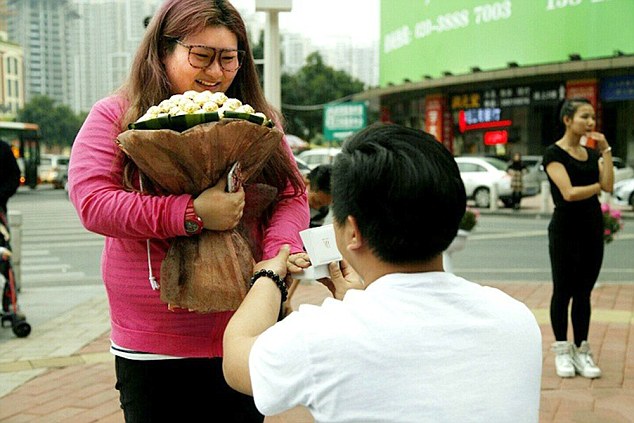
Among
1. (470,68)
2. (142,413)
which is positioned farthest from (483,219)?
(142,413)

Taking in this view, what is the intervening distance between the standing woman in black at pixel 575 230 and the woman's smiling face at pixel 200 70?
11.0ft

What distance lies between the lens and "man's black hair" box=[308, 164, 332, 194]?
5656 millimetres

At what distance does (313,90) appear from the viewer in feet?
173

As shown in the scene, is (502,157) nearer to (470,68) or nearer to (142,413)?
(470,68)

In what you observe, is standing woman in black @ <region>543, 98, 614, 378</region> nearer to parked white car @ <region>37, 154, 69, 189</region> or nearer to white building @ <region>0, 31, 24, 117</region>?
parked white car @ <region>37, 154, 69, 189</region>

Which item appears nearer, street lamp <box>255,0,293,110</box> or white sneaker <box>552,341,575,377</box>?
white sneaker <box>552,341,575,377</box>

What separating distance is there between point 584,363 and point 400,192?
4024mm

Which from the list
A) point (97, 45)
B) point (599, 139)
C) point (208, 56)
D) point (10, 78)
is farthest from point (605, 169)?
point (97, 45)

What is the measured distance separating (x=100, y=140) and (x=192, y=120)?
1.08 ft

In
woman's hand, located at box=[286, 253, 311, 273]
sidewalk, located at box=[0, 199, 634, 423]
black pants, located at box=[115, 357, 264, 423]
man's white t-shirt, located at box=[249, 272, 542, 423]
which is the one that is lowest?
sidewalk, located at box=[0, 199, 634, 423]

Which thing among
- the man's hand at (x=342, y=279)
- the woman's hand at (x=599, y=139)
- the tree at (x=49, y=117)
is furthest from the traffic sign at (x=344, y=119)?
the tree at (x=49, y=117)

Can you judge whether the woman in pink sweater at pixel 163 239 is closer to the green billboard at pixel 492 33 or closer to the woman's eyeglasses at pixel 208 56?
the woman's eyeglasses at pixel 208 56

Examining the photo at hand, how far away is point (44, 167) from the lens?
1737 inches

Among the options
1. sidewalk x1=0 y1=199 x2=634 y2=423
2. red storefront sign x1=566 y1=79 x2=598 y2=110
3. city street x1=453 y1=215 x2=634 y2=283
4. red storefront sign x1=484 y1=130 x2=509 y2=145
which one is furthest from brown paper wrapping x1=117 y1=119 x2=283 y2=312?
red storefront sign x1=484 y1=130 x2=509 y2=145
